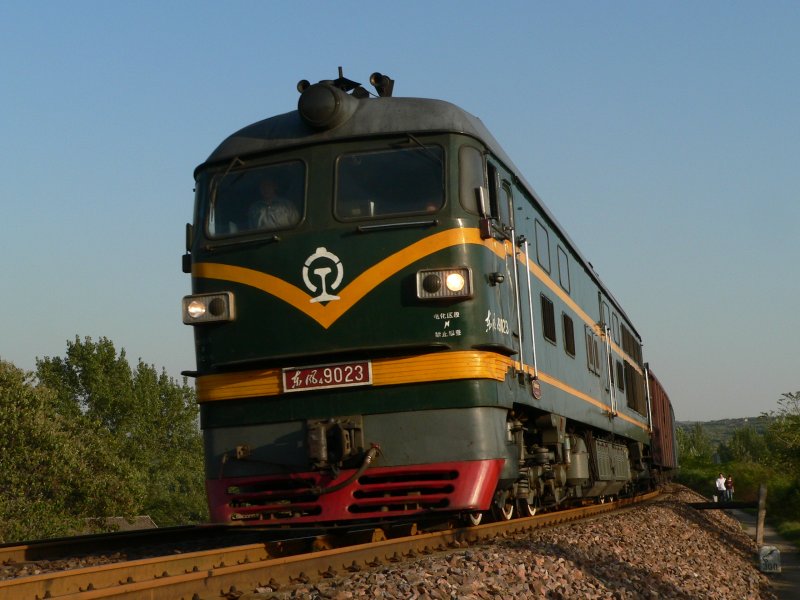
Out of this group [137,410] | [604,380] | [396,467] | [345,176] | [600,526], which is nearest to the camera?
[396,467]

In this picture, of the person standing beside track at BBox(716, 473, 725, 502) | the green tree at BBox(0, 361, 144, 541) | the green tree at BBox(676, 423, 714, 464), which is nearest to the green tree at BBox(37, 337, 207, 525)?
the green tree at BBox(0, 361, 144, 541)

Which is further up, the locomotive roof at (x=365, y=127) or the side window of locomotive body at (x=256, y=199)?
the locomotive roof at (x=365, y=127)

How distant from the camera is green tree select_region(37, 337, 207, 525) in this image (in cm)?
7769

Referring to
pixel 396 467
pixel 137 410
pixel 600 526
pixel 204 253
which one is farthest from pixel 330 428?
pixel 137 410

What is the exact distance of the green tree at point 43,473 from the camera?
4072 centimetres

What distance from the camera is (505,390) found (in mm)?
8555

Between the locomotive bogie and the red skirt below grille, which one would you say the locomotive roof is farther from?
the red skirt below grille

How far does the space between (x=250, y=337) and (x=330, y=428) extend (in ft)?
3.66

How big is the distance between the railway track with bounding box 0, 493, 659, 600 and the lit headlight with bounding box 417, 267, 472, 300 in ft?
6.42

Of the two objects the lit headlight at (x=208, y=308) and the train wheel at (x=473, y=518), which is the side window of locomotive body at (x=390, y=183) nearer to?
the lit headlight at (x=208, y=308)

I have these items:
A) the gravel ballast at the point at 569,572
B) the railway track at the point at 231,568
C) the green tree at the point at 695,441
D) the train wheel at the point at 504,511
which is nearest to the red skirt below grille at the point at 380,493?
the railway track at the point at 231,568

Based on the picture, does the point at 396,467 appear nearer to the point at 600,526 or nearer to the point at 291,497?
the point at 291,497

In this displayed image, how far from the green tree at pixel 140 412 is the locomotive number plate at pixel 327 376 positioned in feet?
223

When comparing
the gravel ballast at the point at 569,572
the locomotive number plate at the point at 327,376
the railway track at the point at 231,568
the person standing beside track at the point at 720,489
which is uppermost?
the locomotive number plate at the point at 327,376
